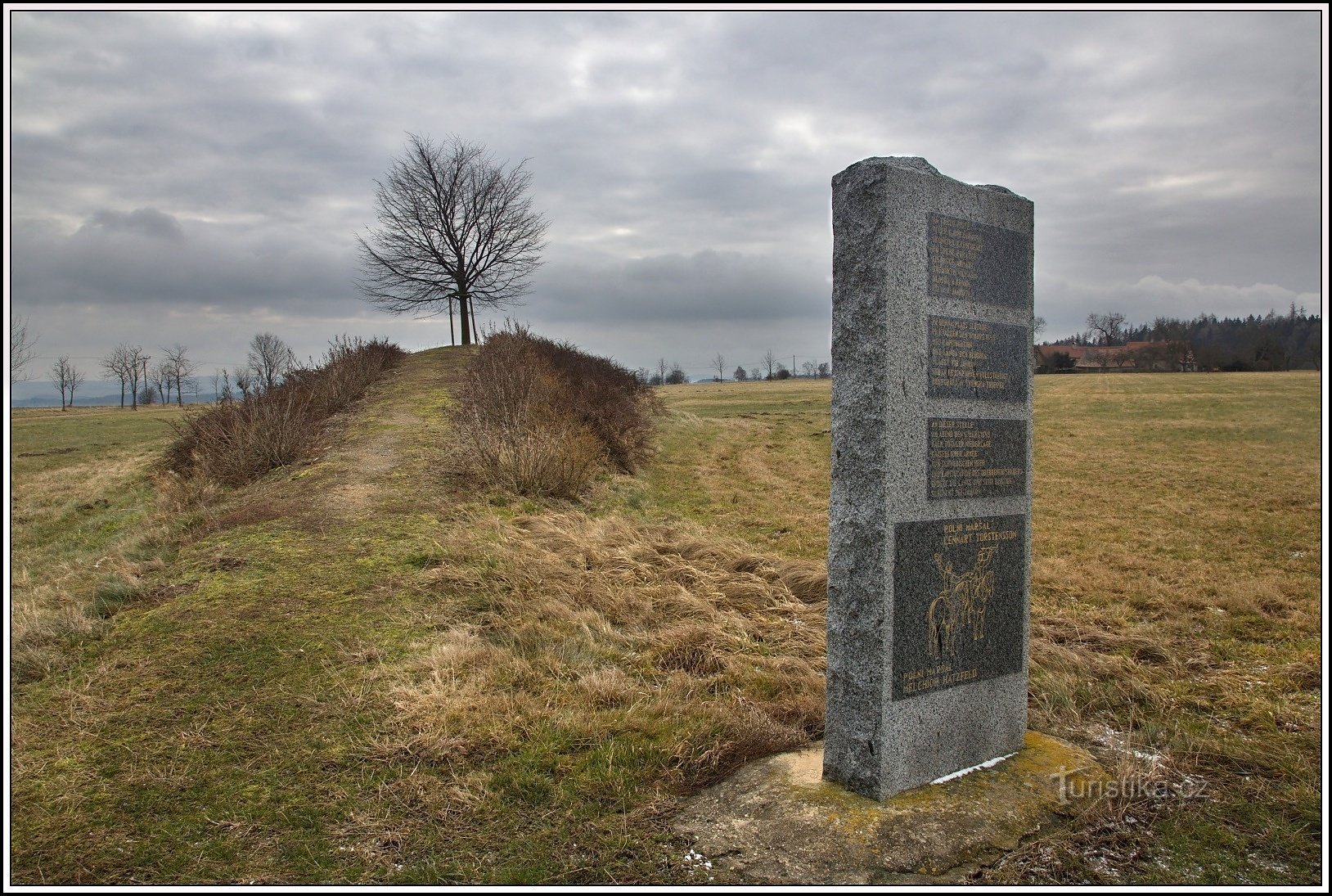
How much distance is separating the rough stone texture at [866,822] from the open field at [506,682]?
0.16 metres

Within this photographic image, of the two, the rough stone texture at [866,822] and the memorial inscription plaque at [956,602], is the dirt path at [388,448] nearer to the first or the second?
the rough stone texture at [866,822]

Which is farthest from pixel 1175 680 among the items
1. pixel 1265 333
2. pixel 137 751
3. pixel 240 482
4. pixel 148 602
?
pixel 1265 333

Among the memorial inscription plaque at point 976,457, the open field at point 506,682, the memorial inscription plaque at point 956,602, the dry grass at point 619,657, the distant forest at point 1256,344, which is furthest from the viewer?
the distant forest at point 1256,344

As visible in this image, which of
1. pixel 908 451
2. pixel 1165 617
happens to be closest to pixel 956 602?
pixel 908 451

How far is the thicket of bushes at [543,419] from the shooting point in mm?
11227

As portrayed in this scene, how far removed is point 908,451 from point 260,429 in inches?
438

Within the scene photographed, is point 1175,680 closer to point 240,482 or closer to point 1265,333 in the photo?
point 240,482

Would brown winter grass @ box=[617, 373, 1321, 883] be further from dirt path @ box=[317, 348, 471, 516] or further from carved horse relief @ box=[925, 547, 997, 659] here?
dirt path @ box=[317, 348, 471, 516]

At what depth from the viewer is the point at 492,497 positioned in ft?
34.2

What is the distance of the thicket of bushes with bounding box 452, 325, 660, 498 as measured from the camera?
11227 millimetres

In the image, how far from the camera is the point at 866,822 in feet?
12.5

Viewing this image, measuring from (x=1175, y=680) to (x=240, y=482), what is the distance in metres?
11.6

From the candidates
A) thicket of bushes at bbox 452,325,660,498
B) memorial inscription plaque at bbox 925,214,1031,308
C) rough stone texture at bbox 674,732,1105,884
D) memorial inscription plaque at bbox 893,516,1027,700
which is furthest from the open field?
memorial inscription plaque at bbox 925,214,1031,308

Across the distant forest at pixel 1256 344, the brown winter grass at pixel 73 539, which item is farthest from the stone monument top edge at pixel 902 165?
the distant forest at pixel 1256 344
